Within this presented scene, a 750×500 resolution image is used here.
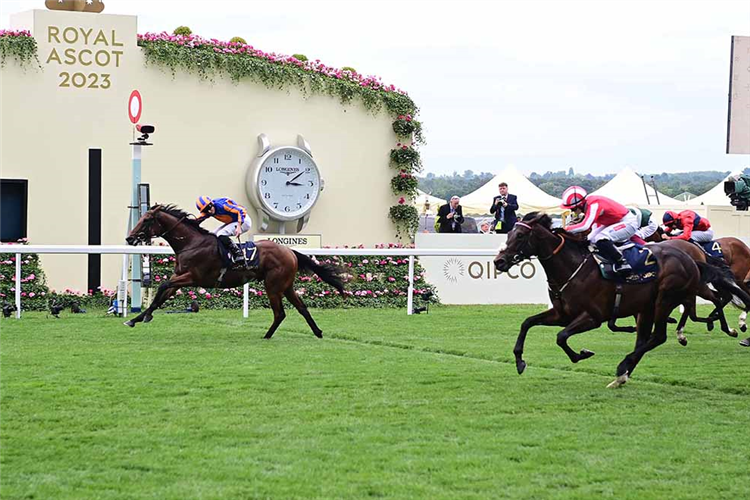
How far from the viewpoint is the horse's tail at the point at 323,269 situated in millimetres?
12461

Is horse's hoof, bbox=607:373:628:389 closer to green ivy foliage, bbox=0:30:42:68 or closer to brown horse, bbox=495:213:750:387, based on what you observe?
brown horse, bbox=495:213:750:387

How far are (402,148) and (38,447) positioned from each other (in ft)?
41.3

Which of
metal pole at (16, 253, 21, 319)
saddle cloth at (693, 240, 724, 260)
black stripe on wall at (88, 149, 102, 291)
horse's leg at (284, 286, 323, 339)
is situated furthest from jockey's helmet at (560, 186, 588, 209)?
black stripe on wall at (88, 149, 102, 291)

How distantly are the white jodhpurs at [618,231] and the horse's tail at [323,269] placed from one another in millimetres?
3981

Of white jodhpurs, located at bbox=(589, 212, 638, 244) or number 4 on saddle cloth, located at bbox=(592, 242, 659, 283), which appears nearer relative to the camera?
number 4 on saddle cloth, located at bbox=(592, 242, 659, 283)

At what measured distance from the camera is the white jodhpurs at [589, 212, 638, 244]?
922 centimetres

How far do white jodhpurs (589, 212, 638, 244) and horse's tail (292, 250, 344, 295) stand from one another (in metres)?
3.98

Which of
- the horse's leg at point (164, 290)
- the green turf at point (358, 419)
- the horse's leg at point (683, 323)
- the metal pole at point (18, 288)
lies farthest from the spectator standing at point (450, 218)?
the metal pole at point (18, 288)

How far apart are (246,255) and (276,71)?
573cm

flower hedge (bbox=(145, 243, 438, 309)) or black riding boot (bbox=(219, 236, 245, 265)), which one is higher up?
black riding boot (bbox=(219, 236, 245, 265))

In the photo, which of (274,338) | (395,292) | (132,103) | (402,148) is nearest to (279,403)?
(274,338)

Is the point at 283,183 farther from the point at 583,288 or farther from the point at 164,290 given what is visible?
the point at 583,288

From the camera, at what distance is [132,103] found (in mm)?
14602

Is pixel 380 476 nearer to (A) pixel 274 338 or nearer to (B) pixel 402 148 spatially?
(A) pixel 274 338
